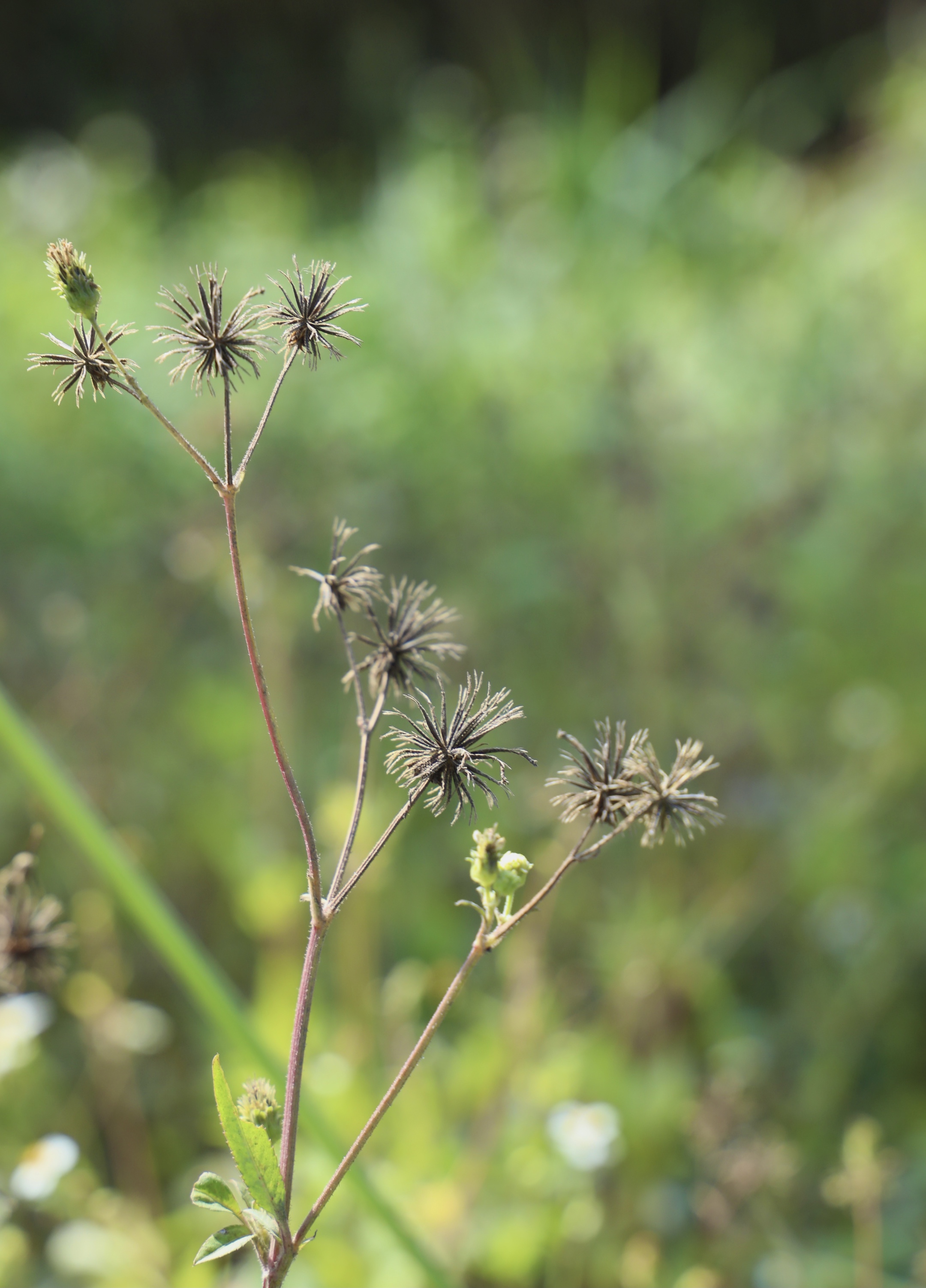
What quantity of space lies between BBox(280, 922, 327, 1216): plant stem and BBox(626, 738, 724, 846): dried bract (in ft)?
0.33

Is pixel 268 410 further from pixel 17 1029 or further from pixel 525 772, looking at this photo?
pixel 525 772

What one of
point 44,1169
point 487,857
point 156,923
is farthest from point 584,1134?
point 487,857

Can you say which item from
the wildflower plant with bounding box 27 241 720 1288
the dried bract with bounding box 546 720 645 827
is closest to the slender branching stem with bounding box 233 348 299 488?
the wildflower plant with bounding box 27 241 720 1288

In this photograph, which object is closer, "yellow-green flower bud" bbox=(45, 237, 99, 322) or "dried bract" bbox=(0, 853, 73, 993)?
"yellow-green flower bud" bbox=(45, 237, 99, 322)

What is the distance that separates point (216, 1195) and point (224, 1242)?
17 mm

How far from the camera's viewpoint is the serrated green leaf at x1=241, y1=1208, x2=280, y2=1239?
1.01 feet

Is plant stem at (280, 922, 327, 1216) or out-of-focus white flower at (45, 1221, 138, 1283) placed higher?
out-of-focus white flower at (45, 1221, 138, 1283)

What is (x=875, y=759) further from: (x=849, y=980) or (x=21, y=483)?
(x=21, y=483)

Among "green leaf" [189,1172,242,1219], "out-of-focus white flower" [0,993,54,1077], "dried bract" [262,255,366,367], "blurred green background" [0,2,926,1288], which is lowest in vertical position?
"green leaf" [189,1172,242,1219]

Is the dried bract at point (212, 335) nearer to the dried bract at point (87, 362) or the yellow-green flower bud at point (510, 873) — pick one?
the dried bract at point (87, 362)

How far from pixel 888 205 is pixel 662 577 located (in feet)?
5.91

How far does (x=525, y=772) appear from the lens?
114 cm

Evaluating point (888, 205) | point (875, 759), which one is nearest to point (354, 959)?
point (875, 759)

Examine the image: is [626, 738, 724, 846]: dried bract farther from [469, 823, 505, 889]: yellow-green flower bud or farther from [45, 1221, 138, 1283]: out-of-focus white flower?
[45, 1221, 138, 1283]: out-of-focus white flower
